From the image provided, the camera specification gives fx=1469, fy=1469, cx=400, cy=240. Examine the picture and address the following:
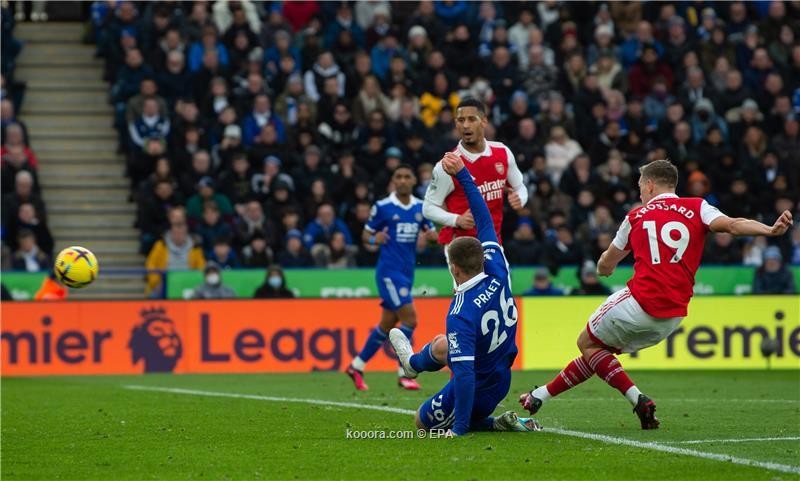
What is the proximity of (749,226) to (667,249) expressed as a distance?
31.6 inches

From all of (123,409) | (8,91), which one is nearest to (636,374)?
(123,409)

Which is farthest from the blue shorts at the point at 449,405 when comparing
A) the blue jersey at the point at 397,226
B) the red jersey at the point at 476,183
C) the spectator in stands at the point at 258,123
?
the spectator in stands at the point at 258,123

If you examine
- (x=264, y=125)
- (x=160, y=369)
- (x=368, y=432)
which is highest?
(x=264, y=125)

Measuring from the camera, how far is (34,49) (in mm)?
26891

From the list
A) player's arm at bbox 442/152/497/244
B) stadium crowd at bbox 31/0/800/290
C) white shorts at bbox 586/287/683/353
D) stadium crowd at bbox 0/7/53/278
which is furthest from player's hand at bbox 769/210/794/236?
stadium crowd at bbox 0/7/53/278

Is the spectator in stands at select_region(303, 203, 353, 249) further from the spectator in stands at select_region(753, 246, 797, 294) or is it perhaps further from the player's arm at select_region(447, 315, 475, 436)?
the player's arm at select_region(447, 315, 475, 436)

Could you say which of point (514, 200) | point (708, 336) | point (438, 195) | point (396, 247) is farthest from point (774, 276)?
point (438, 195)

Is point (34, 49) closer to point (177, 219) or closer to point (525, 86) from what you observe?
point (177, 219)

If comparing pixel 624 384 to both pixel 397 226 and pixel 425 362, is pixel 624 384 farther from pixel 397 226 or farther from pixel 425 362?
pixel 397 226

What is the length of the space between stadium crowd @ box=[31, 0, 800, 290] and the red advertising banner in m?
1.47

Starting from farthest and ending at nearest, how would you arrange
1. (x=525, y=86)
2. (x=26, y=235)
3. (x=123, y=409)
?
(x=525, y=86) → (x=26, y=235) → (x=123, y=409)

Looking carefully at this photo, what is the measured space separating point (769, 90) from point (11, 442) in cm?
1835

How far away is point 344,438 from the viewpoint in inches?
404

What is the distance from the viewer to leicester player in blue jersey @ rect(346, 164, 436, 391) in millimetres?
16391
